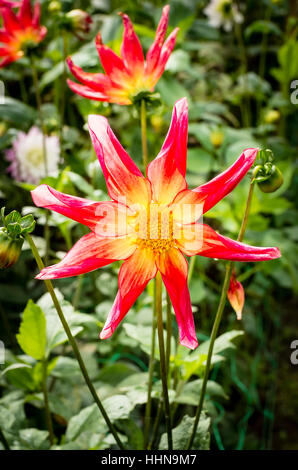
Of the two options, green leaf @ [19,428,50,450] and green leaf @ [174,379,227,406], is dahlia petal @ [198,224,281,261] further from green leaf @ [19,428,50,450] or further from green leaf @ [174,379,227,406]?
green leaf @ [19,428,50,450]

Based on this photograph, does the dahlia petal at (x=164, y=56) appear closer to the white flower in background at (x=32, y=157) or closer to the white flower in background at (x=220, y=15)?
the white flower in background at (x=32, y=157)

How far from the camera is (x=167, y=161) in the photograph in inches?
23.3

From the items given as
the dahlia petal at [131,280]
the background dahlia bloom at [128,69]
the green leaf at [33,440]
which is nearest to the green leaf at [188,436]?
the green leaf at [33,440]

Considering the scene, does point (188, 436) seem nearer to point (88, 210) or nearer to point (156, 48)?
point (88, 210)

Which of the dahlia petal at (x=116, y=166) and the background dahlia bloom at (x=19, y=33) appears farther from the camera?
the background dahlia bloom at (x=19, y=33)

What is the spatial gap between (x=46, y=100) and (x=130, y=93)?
1346mm

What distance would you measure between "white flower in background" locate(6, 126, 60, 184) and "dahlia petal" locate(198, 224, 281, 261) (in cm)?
83

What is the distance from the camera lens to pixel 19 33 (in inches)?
45.1

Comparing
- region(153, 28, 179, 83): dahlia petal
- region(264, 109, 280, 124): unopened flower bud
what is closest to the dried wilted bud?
region(153, 28, 179, 83): dahlia petal

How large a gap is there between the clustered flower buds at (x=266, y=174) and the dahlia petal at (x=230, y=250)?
10 cm

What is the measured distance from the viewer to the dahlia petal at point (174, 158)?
586 mm

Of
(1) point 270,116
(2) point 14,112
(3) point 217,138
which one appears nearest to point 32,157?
(2) point 14,112
